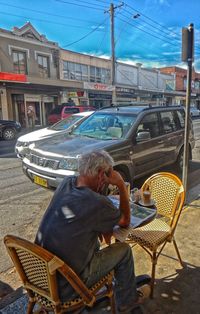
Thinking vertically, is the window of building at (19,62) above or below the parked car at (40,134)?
above

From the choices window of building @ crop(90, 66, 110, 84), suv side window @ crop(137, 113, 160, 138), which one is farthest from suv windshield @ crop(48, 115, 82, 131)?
window of building @ crop(90, 66, 110, 84)

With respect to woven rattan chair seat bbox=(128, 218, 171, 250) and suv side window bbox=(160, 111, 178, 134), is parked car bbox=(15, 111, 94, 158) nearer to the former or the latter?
suv side window bbox=(160, 111, 178, 134)

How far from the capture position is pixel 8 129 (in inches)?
586

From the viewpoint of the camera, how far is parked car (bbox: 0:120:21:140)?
14.7 meters

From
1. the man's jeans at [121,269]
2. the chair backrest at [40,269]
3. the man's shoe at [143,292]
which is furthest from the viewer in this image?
the man's shoe at [143,292]

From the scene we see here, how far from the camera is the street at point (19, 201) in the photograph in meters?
4.12

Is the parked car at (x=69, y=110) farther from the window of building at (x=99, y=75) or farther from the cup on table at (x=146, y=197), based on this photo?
the cup on table at (x=146, y=197)

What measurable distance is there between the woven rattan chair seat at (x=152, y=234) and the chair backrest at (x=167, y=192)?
0.10m

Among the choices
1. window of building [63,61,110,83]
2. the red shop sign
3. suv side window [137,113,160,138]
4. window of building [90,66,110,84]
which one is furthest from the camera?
window of building [90,66,110,84]

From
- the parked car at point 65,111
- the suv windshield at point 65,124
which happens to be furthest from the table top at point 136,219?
the parked car at point 65,111

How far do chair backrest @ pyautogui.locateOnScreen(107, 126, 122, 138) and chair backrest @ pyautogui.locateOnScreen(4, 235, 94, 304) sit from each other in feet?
12.5

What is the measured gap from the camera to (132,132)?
5.45 m

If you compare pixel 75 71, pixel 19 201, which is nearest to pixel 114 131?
pixel 19 201

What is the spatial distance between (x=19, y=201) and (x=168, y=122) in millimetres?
3926
